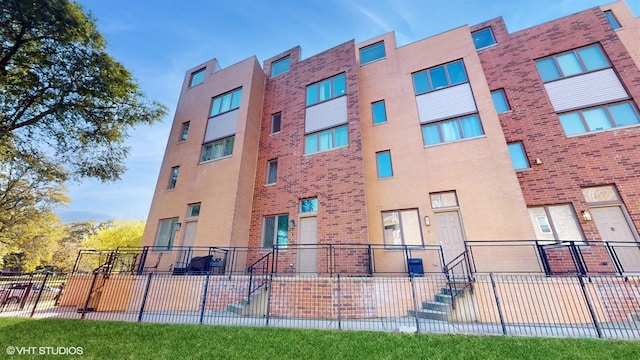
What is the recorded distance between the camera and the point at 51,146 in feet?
40.2

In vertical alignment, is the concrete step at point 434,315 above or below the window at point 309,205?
below

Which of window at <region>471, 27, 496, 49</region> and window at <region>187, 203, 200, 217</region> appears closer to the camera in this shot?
window at <region>187, 203, 200, 217</region>

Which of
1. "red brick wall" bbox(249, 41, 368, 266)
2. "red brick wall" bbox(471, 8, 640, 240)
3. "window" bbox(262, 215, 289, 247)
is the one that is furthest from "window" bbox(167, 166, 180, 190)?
"red brick wall" bbox(471, 8, 640, 240)

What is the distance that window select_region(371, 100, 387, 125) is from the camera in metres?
12.3

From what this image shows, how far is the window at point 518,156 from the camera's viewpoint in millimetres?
10188

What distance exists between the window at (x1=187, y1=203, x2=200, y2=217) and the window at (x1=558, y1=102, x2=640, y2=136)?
15.9 m

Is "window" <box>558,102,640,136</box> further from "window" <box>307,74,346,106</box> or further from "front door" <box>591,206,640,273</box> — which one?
"window" <box>307,74,346,106</box>

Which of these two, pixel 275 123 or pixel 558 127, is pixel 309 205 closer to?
pixel 275 123

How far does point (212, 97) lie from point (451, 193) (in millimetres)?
13469

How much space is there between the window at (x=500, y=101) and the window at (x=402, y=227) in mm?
6402

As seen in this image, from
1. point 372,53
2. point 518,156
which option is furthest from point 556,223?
point 372,53

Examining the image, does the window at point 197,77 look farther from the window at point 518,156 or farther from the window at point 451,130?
the window at point 518,156

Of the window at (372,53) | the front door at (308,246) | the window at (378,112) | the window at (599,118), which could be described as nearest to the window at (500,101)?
the window at (599,118)

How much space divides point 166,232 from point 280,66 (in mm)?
11440
